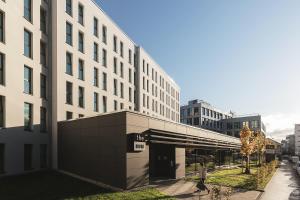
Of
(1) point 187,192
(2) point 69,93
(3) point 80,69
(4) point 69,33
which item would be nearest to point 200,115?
(3) point 80,69

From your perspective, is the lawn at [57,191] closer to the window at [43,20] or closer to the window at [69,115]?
the window at [69,115]

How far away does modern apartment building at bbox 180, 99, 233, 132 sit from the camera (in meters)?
94.6

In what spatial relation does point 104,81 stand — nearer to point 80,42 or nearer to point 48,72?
point 80,42

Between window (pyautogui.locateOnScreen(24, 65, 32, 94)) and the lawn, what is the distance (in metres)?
7.09

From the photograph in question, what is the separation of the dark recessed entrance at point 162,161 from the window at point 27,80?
11.7 m

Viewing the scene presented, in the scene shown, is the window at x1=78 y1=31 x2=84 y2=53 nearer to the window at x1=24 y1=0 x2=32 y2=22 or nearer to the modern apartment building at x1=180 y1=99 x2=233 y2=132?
the window at x1=24 y1=0 x2=32 y2=22

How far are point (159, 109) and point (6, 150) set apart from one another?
4150 cm

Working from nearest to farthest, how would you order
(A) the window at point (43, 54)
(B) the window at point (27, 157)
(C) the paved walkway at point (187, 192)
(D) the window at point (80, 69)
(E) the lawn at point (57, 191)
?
(E) the lawn at point (57, 191) → (C) the paved walkway at point (187, 192) → (B) the window at point (27, 157) → (A) the window at point (43, 54) → (D) the window at point (80, 69)

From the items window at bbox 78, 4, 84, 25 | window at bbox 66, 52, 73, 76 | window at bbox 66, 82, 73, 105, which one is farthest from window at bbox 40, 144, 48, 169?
window at bbox 78, 4, 84, 25

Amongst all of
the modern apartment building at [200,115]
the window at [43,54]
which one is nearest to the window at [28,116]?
the window at [43,54]

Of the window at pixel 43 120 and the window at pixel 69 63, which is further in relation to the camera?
the window at pixel 69 63

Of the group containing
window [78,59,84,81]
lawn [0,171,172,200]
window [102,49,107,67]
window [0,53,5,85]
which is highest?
window [102,49,107,67]

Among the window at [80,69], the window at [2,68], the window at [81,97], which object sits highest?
the window at [80,69]

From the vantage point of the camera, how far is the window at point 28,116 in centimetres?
2513
